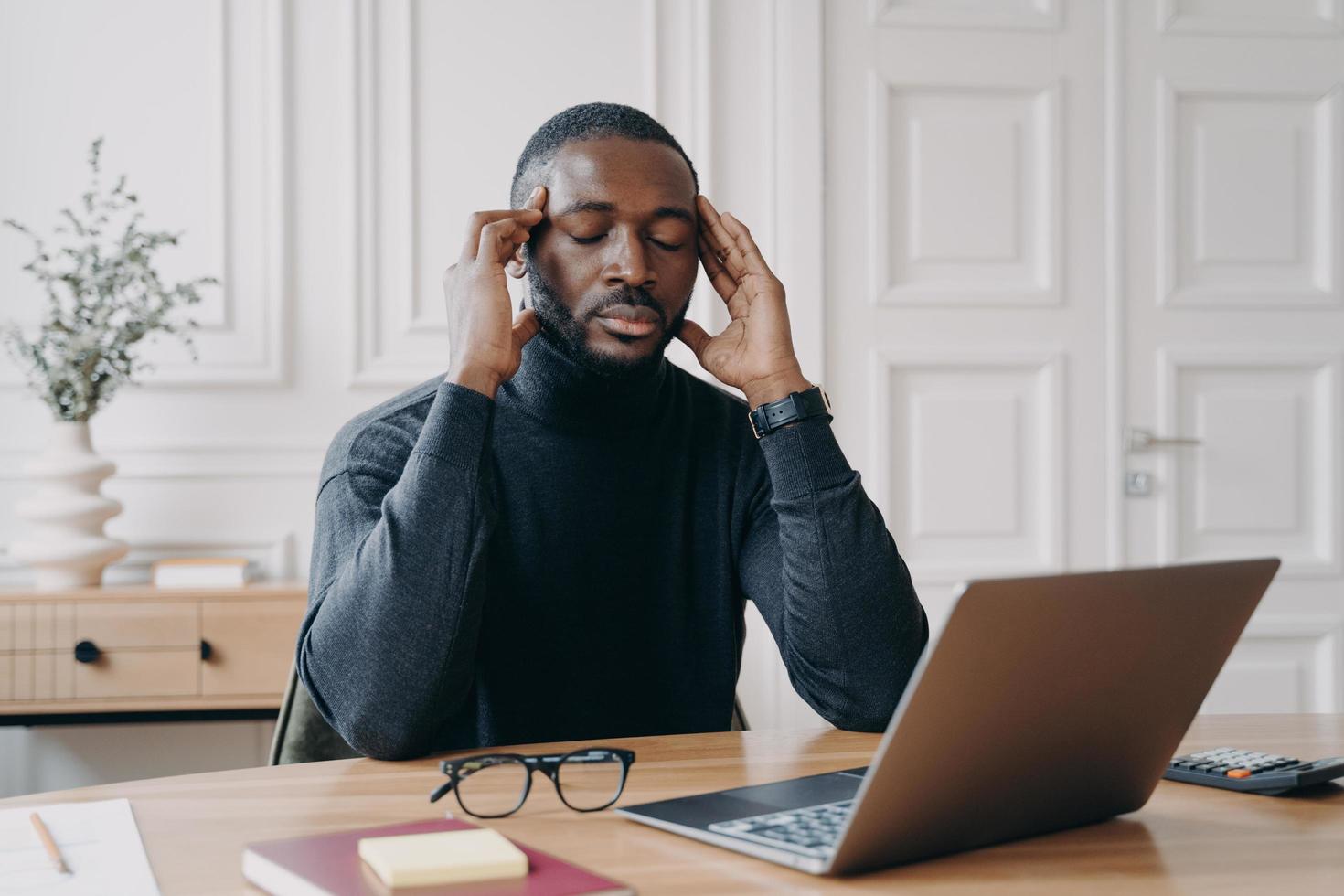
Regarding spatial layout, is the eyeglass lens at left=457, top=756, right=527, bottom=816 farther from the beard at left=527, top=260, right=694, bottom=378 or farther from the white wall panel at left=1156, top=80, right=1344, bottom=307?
the white wall panel at left=1156, top=80, right=1344, bottom=307

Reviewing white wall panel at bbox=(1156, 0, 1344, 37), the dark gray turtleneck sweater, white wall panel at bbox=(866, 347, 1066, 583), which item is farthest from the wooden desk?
white wall panel at bbox=(1156, 0, 1344, 37)

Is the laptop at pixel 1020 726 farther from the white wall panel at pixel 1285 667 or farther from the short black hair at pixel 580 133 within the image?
the white wall panel at pixel 1285 667

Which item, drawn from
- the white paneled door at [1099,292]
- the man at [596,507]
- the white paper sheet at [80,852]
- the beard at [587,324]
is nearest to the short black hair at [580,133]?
the man at [596,507]

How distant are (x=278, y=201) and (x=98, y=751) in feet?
3.89

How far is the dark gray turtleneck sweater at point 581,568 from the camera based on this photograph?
1167 mm

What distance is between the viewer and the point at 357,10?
2.76 meters

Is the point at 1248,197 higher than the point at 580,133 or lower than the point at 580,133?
higher

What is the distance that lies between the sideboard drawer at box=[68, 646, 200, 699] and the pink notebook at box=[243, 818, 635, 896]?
1.73 m

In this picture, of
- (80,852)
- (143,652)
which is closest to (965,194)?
(143,652)

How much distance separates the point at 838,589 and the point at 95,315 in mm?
1769

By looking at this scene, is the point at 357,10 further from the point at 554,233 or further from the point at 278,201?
→ the point at 554,233

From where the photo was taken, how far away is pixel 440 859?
2.26 feet

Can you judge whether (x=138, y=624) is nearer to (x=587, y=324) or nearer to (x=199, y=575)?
(x=199, y=575)

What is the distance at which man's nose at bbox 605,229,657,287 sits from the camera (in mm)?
1351
